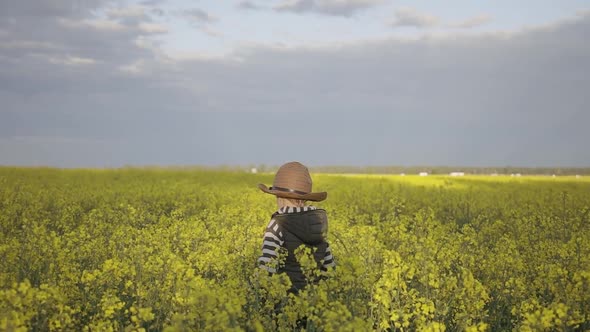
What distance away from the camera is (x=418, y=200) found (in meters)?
18.9

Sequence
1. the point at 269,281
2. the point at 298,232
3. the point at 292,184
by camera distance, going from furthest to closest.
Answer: the point at 292,184 < the point at 298,232 < the point at 269,281

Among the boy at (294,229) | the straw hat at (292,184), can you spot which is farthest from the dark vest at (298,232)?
the straw hat at (292,184)

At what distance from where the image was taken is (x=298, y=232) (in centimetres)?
528

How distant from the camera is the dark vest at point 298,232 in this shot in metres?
5.26

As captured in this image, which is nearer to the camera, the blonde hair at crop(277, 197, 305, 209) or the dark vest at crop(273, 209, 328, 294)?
the dark vest at crop(273, 209, 328, 294)

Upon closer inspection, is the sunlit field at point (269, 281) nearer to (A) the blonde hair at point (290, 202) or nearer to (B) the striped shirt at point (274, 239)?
(B) the striped shirt at point (274, 239)

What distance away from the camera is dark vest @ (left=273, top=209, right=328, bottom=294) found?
526cm

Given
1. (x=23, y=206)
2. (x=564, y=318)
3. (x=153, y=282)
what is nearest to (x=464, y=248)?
(x=564, y=318)

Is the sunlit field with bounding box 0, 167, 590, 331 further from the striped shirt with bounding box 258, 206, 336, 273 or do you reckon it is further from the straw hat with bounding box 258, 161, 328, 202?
the straw hat with bounding box 258, 161, 328, 202

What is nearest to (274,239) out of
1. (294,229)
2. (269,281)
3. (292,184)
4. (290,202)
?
(294,229)

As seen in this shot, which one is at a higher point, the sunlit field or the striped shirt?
the striped shirt

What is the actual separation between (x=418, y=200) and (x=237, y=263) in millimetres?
12739

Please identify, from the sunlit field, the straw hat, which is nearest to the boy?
the straw hat

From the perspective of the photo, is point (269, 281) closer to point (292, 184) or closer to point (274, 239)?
point (274, 239)
